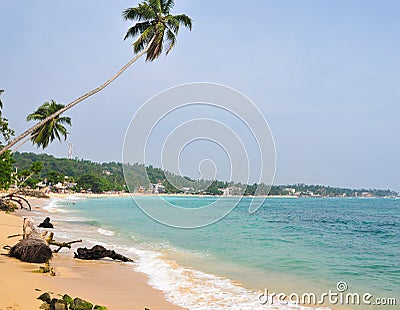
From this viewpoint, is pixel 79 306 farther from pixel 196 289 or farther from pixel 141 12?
pixel 141 12

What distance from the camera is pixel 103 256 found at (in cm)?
1472

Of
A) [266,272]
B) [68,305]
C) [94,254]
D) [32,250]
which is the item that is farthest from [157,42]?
[68,305]

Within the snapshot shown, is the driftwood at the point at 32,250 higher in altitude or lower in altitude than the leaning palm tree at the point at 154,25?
lower

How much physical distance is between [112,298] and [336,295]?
634cm

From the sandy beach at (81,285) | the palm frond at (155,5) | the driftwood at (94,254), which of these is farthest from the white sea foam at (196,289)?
the palm frond at (155,5)

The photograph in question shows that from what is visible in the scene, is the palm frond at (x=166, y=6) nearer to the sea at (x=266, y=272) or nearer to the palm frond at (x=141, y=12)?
the palm frond at (x=141, y=12)

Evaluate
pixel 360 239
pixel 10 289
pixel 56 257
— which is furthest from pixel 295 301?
pixel 360 239

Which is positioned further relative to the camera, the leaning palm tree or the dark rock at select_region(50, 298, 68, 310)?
the leaning palm tree

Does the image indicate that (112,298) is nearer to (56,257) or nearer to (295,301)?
(295,301)

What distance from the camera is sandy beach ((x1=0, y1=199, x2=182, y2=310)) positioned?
8.65m

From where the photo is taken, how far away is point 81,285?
10375mm

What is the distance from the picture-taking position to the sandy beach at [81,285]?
28.4ft

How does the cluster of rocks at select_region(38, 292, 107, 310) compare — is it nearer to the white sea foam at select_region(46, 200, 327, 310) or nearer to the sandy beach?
the sandy beach

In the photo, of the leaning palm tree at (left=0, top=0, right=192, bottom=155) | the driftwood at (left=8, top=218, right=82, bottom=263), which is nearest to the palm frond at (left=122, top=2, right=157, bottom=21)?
the leaning palm tree at (left=0, top=0, right=192, bottom=155)
